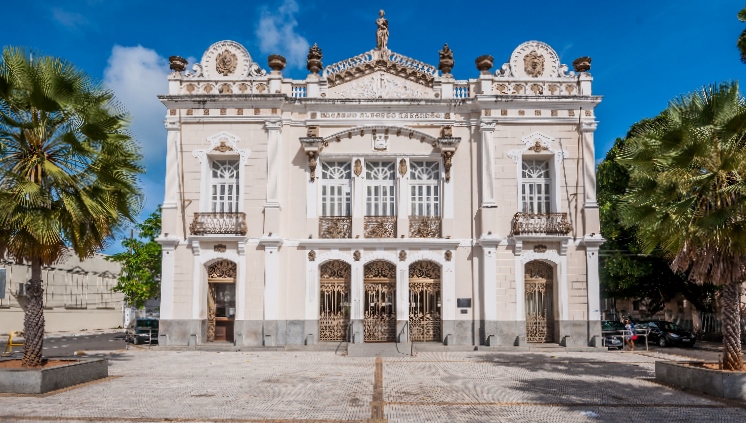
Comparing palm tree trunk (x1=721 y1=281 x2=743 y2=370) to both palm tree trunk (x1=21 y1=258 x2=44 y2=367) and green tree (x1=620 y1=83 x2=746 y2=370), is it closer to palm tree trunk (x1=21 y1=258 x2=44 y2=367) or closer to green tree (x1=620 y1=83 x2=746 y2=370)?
Result: green tree (x1=620 y1=83 x2=746 y2=370)

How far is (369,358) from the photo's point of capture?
19.3m

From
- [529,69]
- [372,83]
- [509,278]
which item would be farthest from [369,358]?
[529,69]

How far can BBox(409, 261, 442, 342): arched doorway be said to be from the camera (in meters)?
22.7

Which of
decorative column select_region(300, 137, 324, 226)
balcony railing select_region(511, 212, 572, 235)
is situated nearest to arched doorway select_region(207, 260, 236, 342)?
decorative column select_region(300, 137, 324, 226)

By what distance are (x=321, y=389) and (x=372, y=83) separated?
535 inches

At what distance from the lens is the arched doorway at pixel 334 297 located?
22719mm

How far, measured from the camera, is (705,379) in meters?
12.3

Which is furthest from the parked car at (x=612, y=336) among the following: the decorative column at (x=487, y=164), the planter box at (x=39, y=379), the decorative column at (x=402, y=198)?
the planter box at (x=39, y=379)

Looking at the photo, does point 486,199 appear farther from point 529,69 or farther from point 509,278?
point 529,69

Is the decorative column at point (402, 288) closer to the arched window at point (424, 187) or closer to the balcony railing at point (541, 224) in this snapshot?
the arched window at point (424, 187)

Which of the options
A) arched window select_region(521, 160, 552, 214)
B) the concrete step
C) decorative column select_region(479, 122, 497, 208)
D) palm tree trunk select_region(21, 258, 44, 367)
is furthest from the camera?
arched window select_region(521, 160, 552, 214)

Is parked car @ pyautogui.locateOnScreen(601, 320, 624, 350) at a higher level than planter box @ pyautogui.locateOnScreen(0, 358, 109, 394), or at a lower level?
lower

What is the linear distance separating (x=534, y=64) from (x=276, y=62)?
9598 millimetres

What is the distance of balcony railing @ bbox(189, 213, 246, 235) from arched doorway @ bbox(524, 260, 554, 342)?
10.5m
